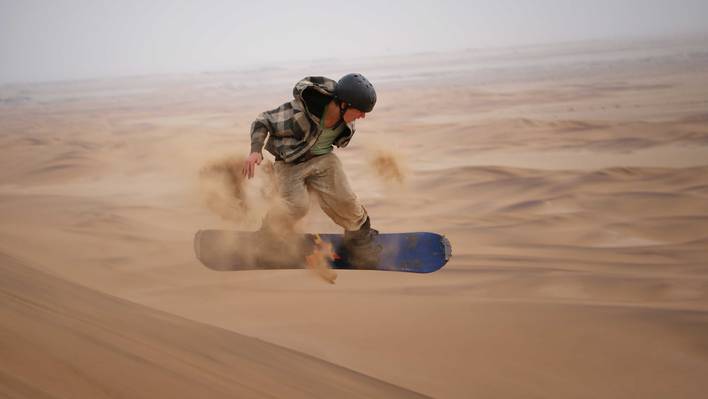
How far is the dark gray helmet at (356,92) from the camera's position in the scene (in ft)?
10.0

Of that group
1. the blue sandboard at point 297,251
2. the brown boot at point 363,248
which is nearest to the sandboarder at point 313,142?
the brown boot at point 363,248

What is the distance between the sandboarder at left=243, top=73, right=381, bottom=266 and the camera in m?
3.13

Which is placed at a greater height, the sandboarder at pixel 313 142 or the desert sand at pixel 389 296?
the sandboarder at pixel 313 142

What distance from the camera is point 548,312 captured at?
3.25 meters

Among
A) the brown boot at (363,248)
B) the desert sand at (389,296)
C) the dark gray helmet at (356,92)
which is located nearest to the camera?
the desert sand at (389,296)

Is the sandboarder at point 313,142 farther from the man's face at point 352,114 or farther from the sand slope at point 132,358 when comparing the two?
the sand slope at point 132,358

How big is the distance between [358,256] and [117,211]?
13.7ft

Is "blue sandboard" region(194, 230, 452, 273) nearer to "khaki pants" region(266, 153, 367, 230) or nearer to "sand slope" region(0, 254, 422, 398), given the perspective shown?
"khaki pants" region(266, 153, 367, 230)

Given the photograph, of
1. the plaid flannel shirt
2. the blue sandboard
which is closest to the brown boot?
the blue sandboard

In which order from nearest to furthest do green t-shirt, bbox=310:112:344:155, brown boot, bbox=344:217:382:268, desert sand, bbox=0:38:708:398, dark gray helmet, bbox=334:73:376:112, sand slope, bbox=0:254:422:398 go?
sand slope, bbox=0:254:422:398, desert sand, bbox=0:38:708:398, dark gray helmet, bbox=334:73:376:112, green t-shirt, bbox=310:112:344:155, brown boot, bbox=344:217:382:268

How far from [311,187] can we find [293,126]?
49 centimetres

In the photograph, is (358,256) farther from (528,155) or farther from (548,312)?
(528,155)

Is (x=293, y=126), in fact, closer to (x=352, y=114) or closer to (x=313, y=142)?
(x=313, y=142)

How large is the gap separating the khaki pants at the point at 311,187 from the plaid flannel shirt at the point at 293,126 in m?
0.11
